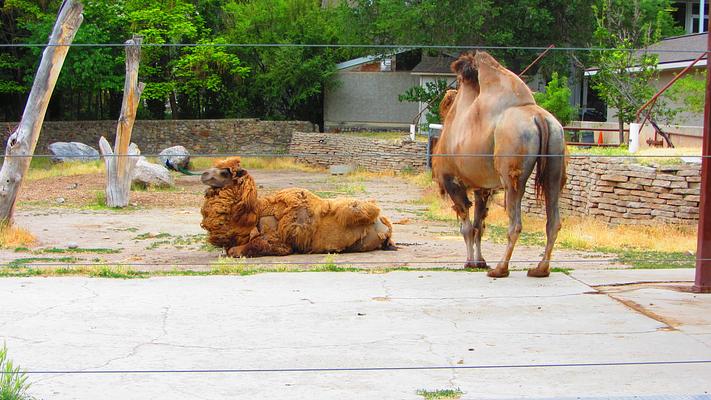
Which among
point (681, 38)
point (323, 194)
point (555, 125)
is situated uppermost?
point (681, 38)

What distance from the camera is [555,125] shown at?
29.6 feet

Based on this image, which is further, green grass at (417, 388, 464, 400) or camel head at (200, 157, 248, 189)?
camel head at (200, 157, 248, 189)

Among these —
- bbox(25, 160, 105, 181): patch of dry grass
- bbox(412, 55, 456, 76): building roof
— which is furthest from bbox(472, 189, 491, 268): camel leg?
bbox(412, 55, 456, 76): building roof

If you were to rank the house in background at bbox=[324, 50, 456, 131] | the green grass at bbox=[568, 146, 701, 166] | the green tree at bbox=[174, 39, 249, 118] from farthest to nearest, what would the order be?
the house in background at bbox=[324, 50, 456, 131] < the green tree at bbox=[174, 39, 249, 118] < the green grass at bbox=[568, 146, 701, 166]

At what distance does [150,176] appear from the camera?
24.2 m

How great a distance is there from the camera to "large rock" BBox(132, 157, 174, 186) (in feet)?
78.7

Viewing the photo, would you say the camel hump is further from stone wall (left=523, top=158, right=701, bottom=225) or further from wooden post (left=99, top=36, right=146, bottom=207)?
wooden post (left=99, top=36, right=146, bottom=207)

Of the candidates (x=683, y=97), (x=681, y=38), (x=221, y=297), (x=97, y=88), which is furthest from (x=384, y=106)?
(x=221, y=297)

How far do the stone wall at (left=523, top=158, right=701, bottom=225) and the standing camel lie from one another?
5.19 m

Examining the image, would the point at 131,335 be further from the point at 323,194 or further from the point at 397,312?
the point at 323,194

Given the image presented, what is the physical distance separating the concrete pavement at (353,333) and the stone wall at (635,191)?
5204mm

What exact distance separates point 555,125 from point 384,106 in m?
29.7

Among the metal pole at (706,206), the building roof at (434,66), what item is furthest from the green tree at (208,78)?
the metal pole at (706,206)

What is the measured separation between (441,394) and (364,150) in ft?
89.5
